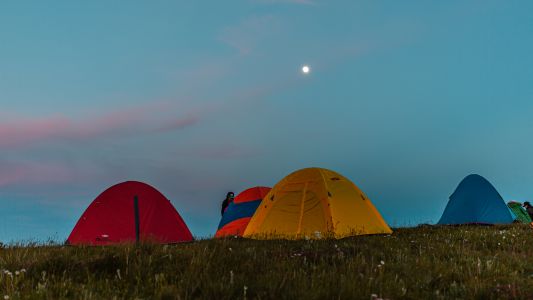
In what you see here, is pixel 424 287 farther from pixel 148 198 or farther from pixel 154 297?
pixel 148 198

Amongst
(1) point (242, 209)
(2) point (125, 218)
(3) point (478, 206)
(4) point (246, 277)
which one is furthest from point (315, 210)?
(3) point (478, 206)

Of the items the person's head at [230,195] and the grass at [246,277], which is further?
the person's head at [230,195]

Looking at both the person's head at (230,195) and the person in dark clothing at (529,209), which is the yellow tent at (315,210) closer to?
the person's head at (230,195)

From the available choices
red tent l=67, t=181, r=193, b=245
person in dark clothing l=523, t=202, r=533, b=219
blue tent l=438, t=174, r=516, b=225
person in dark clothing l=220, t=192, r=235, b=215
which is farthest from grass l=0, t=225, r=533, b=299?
person in dark clothing l=523, t=202, r=533, b=219

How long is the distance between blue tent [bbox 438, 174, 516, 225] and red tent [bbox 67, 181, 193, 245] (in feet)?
51.2

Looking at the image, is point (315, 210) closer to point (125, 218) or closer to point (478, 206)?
point (125, 218)

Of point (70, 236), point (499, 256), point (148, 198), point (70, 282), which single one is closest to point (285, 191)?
point (148, 198)

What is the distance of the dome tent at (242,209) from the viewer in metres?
21.4

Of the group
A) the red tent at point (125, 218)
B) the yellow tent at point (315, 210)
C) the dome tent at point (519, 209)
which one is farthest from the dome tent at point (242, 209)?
the dome tent at point (519, 209)

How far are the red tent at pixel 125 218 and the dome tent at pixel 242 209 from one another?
15.9 feet

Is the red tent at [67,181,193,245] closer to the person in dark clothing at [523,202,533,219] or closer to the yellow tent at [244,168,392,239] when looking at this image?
the yellow tent at [244,168,392,239]

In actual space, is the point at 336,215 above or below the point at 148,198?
below

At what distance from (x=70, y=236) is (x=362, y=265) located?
13094 mm

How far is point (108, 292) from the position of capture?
5.63m
